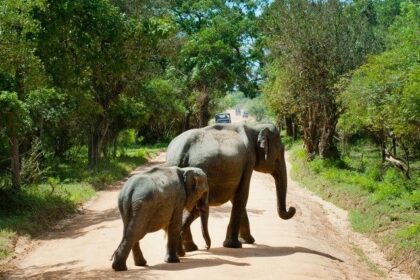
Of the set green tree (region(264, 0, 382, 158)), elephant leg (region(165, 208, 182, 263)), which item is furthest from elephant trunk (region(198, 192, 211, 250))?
green tree (region(264, 0, 382, 158))

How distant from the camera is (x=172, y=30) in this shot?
1677 centimetres

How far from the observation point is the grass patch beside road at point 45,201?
15008 millimetres

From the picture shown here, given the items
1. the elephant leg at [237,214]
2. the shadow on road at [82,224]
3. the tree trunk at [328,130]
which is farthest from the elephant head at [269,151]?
the tree trunk at [328,130]

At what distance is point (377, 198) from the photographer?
1995cm

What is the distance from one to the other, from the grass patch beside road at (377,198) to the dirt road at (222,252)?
0.49 meters

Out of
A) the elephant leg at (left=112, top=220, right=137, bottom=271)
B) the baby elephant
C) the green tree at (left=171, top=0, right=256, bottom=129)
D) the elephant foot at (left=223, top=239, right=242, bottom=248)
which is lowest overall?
the elephant foot at (left=223, top=239, right=242, bottom=248)

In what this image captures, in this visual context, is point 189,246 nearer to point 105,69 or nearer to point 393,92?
point 105,69

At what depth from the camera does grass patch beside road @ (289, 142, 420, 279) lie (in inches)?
595

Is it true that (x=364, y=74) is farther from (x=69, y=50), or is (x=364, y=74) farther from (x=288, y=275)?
(x=288, y=275)

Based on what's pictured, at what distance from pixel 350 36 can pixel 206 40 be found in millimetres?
23382

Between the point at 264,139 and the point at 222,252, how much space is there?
2631 millimetres

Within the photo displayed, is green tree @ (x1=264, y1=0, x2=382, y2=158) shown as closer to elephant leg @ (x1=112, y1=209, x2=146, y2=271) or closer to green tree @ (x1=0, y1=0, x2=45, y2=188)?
green tree @ (x1=0, y1=0, x2=45, y2=188)

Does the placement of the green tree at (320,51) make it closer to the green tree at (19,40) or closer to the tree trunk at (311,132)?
the tree trunk at (311,132)

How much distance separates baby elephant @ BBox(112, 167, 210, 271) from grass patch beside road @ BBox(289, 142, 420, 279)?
6.26 meters
